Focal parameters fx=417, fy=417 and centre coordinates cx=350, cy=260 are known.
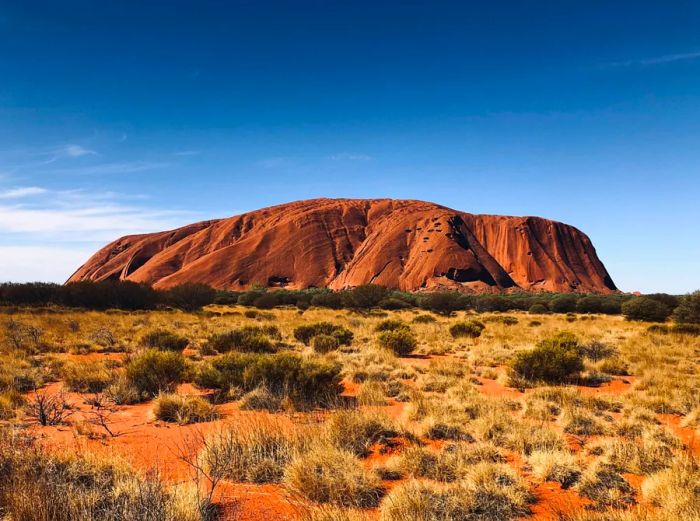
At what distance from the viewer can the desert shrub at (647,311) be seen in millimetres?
28281

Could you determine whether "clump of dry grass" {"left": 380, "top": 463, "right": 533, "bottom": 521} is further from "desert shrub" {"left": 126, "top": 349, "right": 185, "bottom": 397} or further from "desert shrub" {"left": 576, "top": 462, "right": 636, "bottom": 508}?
"desert shrub" {"left": 126, "top": 349, "right": 185, "bottom": 397}

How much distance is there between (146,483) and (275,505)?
1.27 m

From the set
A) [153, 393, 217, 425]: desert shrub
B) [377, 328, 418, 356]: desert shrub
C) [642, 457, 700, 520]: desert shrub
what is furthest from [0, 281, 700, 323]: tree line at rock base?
[642, 457, 700, 520]: desert shrub

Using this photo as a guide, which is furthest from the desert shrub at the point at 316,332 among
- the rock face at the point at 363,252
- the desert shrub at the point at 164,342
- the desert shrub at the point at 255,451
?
the rock face at the point at 363,252

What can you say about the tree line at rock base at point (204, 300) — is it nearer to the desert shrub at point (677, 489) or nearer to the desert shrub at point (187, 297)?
the desert shrub at point (187, 297)

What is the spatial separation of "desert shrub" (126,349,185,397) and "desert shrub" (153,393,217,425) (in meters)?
1.50

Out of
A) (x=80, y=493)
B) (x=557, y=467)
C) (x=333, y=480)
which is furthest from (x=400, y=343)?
(x=80, y=493)

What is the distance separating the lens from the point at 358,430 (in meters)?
6.04

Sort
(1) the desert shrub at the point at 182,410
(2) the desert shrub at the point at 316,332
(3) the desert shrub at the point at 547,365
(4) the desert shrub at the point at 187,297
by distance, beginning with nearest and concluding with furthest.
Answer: (1) the desert shrub at the point at 182,410 < (3) the desert shrub at the point at 547,365 < (2) the desert shrub at the point at 316,332 < (4) the desert shrub at the point at 187,297

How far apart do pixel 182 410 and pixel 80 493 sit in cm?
390

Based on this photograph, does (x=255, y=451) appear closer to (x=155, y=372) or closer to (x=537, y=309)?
(x=155, y=372)

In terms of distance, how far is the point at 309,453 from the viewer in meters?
5.02

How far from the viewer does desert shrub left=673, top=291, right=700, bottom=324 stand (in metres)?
23.6

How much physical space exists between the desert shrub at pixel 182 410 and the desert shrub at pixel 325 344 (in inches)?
312
